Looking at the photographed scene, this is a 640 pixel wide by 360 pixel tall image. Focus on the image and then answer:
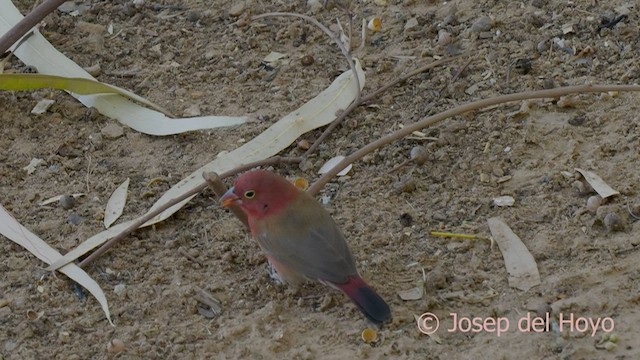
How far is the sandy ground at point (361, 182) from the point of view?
12.9 ft

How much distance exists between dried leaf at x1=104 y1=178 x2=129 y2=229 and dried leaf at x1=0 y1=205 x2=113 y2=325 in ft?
0.87

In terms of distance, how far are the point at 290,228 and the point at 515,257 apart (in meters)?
0.80

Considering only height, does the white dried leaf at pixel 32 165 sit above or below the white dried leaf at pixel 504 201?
above

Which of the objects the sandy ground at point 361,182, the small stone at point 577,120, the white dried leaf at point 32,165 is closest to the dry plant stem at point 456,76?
the sandy ground at point 361,182

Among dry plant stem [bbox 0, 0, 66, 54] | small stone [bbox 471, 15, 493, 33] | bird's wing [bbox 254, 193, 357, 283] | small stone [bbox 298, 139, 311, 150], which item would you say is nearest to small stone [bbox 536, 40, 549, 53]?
small stone [bbox 471, 15, 493, 33]

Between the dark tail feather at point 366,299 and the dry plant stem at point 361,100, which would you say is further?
the dry plant stem at point 361,100

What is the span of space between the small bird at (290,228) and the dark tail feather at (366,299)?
5 cm

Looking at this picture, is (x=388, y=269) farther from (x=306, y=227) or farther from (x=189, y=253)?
(x=189, y=253)

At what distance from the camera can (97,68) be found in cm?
548

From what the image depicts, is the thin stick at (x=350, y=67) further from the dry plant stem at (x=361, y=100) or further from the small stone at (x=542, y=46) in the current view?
the small stone at (x=542, y=46)

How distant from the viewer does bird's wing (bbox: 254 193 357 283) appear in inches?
155

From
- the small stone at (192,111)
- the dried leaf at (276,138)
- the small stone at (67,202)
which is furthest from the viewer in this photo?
the small stone at (192,111)

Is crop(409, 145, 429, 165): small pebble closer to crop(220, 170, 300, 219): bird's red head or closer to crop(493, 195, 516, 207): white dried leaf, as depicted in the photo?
crop(493, 195, 516, 207): white dried leaf

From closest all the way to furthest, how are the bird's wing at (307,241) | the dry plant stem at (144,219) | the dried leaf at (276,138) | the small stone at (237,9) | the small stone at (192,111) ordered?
the bird's wing at (307,241) → the dry plant stem at (144,219) → the dried leaf at (276,138) → the small stone at (192,111) → the small stone at (237,9)
